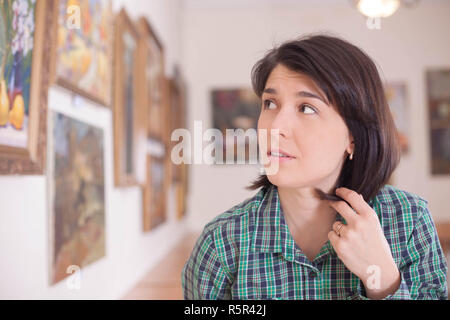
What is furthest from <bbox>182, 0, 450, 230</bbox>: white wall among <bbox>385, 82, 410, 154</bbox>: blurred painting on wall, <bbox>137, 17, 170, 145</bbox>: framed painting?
<bbox>137, 17, 170, 145</bbox>: framed painting

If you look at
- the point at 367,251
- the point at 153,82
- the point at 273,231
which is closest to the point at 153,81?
the point at 153,82

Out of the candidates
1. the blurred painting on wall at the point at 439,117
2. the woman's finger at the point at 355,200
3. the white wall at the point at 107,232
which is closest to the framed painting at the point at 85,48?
the white wall at the point at 107,232

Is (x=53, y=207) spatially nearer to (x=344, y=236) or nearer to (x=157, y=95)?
(x=344, y=236)

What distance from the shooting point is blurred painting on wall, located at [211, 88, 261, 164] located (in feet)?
1.60

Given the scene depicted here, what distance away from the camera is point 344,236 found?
0.41 metres

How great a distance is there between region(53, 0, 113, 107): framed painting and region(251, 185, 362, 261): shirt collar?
0.37 m

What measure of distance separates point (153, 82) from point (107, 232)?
1.67 feet

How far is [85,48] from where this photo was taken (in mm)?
739

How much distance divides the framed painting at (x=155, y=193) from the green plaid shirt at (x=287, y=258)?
2.11 ft

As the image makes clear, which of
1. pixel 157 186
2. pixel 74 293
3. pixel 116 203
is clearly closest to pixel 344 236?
pixel 74 293

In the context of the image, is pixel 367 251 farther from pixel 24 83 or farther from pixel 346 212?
pixel 24 83

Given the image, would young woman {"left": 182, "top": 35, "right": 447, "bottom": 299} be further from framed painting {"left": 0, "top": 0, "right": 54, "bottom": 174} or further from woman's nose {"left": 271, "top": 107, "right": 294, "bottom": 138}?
framed painting {"left": 0, "top": 0, "right": 54, "bottom": 174}

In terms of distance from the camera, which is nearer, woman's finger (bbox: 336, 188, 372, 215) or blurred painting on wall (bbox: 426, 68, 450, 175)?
woman's finger (bbox: 336, 188, 372, 215)

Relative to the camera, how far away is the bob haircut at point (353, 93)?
0.42m
